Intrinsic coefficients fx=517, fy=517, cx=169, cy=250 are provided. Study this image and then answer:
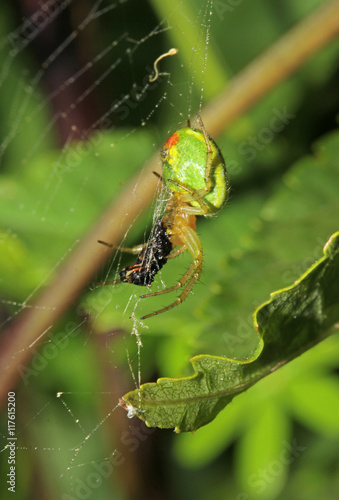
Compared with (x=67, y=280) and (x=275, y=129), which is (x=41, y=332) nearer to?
(x=67, y=280)

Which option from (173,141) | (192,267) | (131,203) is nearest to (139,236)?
(131,203)

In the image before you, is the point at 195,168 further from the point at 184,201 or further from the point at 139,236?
the point at 139,236

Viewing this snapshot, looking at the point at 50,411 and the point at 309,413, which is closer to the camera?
the point at 309,413

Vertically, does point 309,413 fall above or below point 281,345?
below

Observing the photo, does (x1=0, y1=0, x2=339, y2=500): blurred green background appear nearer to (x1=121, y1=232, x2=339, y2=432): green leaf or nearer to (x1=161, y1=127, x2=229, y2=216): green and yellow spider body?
(x1=161, y1=127, x2=229, y2=216): green and yellow spider body

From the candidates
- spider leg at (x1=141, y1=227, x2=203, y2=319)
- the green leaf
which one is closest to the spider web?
spider leg at (x1=141, y1=227, x2=203, y2=319)

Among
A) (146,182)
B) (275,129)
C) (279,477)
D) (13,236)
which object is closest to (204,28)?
(275,129)

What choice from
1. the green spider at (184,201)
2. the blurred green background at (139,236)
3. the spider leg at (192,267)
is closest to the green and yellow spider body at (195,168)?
the green spider at (184,201)
